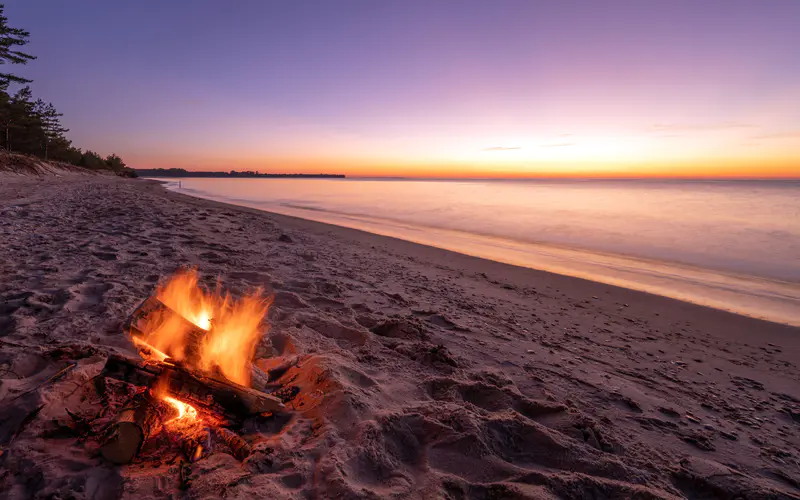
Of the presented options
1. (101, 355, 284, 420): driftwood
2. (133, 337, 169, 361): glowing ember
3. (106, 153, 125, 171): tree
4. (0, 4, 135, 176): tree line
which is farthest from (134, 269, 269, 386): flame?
(106, 153, 125, 171): tree

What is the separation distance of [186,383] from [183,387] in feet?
0.11

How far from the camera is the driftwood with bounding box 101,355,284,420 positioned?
2.48m

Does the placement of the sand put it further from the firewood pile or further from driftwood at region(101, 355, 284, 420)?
driftwood at region(101, 355, 284, 420)

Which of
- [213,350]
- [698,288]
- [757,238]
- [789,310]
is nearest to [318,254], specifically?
[213,350]

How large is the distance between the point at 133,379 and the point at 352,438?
1.57 meters

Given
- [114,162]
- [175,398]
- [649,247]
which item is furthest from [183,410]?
[114,162]

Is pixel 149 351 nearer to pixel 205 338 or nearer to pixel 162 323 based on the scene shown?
pixel 162 323

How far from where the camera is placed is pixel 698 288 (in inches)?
375

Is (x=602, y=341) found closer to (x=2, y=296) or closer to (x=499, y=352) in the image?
(x=499, y=352)

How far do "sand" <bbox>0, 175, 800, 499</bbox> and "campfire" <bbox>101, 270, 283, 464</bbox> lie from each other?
129mm

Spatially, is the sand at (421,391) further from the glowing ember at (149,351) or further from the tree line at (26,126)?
the tree line at (26,126)

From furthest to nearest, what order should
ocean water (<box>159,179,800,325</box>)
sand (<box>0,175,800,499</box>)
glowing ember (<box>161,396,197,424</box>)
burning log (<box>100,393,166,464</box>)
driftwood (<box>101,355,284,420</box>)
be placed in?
1. ocean water (<box>159,179,800,325</box>)
2. glowing ember (<box>161,396,197,424</box>)
3. driftwood (<box>101,355,284,420</box>)
4. sand (<box>0,175,800,499</box>)
5. burning log (<box>100,393,166,464</box>)

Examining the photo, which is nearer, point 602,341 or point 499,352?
point 499,352

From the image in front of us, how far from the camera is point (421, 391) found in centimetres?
343
